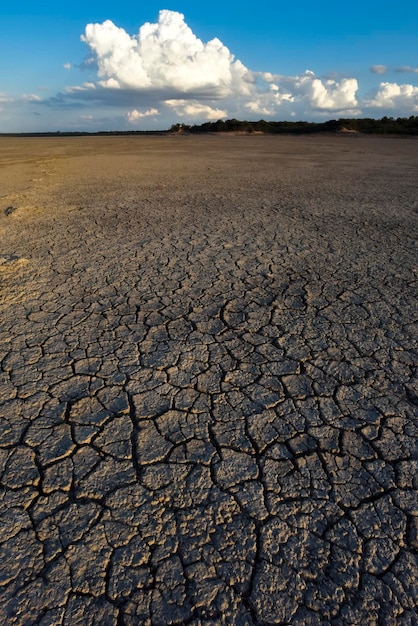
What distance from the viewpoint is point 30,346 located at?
2.83 m

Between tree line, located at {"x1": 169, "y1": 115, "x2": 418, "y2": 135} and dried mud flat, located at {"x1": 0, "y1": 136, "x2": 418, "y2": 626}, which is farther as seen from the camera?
tree line, located at {"x1": 169, "y1": 115, "x2": 418, "y2": 135}

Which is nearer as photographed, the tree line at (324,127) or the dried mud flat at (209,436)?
the dried mud flat at (209,436)

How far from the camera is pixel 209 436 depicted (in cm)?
206

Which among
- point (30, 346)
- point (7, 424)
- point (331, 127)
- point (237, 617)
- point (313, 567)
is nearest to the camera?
point (237, 617)

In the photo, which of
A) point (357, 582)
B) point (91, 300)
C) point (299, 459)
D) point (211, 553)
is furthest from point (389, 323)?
point (91, 300)

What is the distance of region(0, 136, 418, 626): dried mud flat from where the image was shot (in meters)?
1.40

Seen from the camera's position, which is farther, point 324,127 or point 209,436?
point 324,127

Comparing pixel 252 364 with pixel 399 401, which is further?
pixel 252 364

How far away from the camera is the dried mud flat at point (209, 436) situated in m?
1.40

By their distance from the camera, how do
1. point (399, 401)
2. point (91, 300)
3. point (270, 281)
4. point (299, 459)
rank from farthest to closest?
1. point (270, 281)
2. point (91, 300)
3. point (399, 401)
4. point (299, 459)

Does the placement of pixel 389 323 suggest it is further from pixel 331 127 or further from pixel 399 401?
pixel 331 127

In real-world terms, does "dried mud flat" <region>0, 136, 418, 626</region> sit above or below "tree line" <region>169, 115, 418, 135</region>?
below

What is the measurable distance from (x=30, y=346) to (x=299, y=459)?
2.04 m

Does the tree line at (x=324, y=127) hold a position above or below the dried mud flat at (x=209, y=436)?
above
